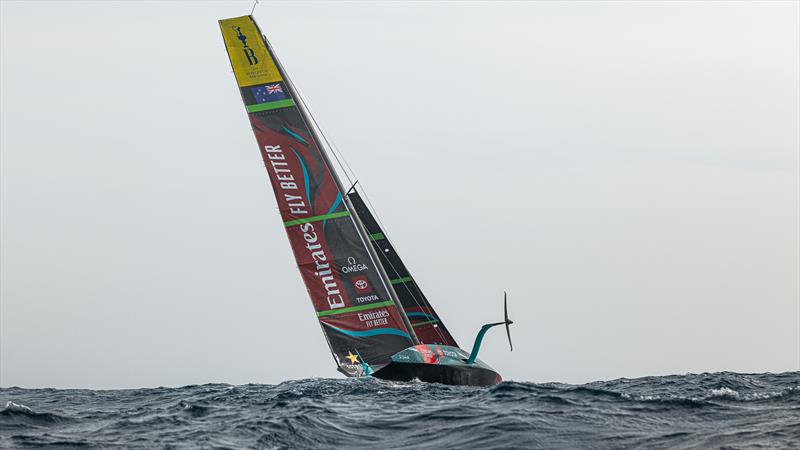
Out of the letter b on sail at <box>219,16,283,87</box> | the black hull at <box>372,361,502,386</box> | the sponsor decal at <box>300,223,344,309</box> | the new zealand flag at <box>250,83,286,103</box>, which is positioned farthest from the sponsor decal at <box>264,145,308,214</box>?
the black hull at <box>372,361,502,386</box>

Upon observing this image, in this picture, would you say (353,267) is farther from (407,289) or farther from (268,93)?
(268,93)

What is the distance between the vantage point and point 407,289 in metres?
25.0

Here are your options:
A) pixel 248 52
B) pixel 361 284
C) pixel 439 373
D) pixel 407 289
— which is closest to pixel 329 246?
pixel 361 284

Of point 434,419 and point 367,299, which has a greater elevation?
point 367,299

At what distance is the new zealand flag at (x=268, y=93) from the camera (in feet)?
74.6

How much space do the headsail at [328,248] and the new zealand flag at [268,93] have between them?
10.5 inches

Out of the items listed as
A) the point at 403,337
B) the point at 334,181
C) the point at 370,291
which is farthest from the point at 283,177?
the point at 403,337

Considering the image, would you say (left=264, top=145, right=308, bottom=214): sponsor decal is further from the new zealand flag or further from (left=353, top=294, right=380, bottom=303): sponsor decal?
(left=353, top=294, right=380, bottom=303): sponsor decal

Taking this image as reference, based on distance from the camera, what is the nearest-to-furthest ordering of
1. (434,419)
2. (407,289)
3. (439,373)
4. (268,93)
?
(434,419), (439,373), (268,93), (407,289)

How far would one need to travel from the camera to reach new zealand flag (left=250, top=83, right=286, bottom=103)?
74.6 ft

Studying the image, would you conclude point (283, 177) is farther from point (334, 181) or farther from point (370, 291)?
point (370, 291)

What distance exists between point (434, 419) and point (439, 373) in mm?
7261

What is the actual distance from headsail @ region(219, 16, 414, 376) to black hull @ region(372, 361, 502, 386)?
5.82 feet

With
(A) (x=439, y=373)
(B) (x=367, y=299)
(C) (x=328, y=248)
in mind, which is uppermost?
(C) (x=328, y=248)
